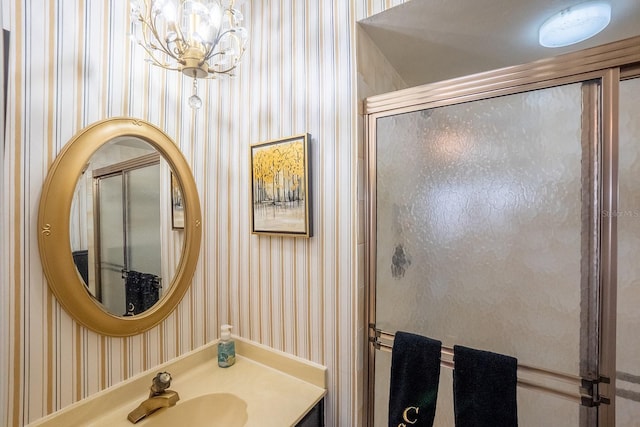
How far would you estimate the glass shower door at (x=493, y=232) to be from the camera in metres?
0.90

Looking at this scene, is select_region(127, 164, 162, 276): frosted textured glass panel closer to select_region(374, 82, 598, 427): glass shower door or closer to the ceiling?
select_region(374, 82, 598, 427): glass shower door

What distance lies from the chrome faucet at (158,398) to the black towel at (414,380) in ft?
2.60

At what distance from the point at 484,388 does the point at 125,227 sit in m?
1.33

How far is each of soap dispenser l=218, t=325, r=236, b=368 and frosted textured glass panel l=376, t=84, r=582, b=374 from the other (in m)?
0.69

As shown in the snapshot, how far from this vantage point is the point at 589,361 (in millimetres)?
883

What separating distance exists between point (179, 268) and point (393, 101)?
1095 millimetres

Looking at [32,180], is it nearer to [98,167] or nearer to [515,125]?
[98,167]

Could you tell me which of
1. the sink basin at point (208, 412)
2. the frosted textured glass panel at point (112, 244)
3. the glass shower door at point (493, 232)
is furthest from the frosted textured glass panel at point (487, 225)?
the frosted textured glass panel at point (112, 244)

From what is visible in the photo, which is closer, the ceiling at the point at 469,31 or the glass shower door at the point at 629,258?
the glass shower door at the point at 629,258

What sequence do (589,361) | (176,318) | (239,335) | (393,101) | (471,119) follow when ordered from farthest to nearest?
(239,335)
(176,318)
(393,101)
(471,119)
(589,361)

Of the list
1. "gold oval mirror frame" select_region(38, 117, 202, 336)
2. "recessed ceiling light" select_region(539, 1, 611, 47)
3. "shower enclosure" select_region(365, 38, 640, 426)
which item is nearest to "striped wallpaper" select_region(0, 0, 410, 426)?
"gold oval mirror frame" select_region(38, 117, 202, 336)

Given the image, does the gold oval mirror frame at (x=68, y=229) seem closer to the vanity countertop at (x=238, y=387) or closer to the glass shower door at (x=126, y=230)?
the glass shower door at (x=126, y=230)

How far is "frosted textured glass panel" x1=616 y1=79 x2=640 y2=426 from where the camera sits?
33.4 inches

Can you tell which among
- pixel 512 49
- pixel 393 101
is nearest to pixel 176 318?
pixel 393 101
